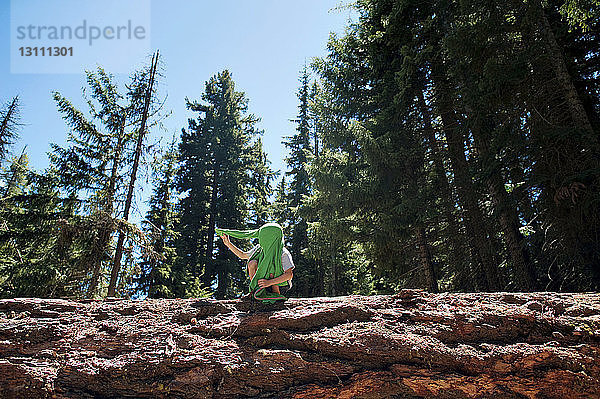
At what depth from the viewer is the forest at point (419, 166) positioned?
6.61 m

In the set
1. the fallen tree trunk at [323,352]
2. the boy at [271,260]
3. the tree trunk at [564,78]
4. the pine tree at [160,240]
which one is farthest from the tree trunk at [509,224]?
the pine tree at [160,240]

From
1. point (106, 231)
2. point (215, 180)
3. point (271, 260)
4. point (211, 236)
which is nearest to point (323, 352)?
point (271, 260)

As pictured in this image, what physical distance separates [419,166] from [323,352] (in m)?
8.43

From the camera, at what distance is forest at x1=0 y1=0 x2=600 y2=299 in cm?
661

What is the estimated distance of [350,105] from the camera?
479 inches

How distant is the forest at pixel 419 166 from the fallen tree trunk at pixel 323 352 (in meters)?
3.42

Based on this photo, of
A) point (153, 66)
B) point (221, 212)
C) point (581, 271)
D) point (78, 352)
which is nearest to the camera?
point (78, 352)

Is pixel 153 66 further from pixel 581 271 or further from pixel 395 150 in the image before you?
pixel 581 271

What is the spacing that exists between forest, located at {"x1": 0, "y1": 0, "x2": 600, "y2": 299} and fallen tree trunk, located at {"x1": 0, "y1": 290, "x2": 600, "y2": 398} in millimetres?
3416

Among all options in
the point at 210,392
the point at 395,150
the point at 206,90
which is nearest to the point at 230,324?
the point at 210,392

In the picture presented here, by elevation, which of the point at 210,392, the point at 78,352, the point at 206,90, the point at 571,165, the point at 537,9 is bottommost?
the point at 210,392

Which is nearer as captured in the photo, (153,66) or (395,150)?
(395,150)

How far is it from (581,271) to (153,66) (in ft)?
50.2

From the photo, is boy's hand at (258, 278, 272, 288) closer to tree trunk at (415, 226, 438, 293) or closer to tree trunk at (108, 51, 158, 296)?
tree trunk at (415, 226, 438, 293)
